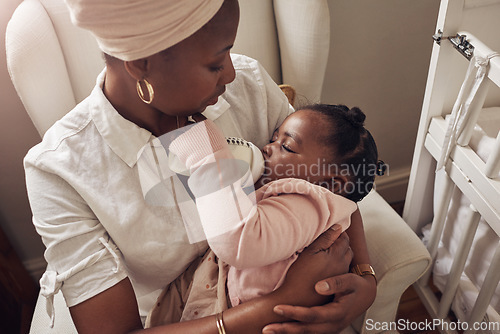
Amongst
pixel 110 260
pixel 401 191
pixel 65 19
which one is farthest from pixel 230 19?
pixel 401 191

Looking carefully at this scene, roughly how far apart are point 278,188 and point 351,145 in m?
0.20

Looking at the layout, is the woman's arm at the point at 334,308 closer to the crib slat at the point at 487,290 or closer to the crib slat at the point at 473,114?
the crib slat at the point at 487,290

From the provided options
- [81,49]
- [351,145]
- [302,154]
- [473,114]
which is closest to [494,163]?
[473,114]

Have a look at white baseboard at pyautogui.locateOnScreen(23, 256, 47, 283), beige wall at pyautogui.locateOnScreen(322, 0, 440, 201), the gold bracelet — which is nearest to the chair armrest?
the gold bracelet

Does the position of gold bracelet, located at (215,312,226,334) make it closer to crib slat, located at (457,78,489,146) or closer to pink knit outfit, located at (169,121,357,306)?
pink knit outfit, located at (169,121,357,306)

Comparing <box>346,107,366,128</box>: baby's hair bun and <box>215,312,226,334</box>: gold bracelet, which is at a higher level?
<box>346,107,366,128</box>: baby's hair bun

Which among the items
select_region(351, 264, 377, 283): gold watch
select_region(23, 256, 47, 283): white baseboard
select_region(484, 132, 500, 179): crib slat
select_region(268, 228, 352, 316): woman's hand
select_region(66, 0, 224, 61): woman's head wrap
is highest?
select_region(66, 0, 224, 61): woman's head wrap

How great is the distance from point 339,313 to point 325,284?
0.07 meters

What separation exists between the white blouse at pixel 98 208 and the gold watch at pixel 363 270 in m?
0.35

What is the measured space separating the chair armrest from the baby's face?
0.27 metres

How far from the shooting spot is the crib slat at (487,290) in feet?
3.24

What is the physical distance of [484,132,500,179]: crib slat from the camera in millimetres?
873

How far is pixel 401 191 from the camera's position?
6.70 ft

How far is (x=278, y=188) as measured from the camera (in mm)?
840
